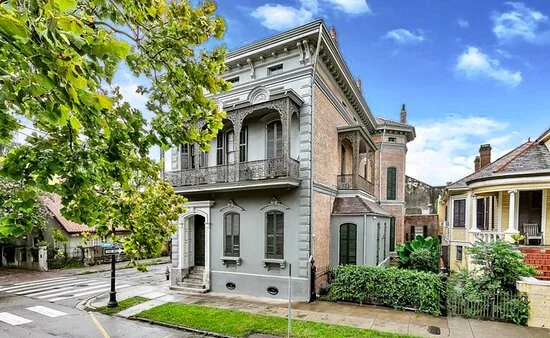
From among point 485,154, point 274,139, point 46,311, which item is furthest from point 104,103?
point 485,154

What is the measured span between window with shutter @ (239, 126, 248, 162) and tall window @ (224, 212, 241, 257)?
2728 millimetres

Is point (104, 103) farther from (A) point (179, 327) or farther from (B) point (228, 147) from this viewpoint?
(B) point (228, 147)

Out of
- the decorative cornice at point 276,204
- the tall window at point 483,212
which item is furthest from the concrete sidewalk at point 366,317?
the tall window at point 483,212

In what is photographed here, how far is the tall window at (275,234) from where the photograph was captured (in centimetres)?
1359

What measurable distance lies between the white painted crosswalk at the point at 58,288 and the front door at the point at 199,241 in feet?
14.9

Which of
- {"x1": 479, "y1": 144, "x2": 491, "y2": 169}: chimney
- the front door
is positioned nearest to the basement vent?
the front door

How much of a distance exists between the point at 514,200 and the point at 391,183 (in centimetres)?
1095

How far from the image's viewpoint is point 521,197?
16688 mm

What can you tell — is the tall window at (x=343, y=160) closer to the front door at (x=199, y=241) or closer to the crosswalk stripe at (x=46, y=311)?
the front door at (x=199, y=241)

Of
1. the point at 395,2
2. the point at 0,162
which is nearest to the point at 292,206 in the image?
the point at 395,2

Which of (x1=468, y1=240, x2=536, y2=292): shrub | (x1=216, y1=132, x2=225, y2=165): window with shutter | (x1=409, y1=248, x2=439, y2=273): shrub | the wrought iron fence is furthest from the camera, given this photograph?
(x1=409, y1=248, x2=439, y2=273): shrub

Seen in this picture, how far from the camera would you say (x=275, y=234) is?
539 inches

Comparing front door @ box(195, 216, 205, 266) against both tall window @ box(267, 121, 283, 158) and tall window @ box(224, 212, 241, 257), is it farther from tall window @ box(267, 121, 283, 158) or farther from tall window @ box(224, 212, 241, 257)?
tall window @ box(267, 121, 283, 158)

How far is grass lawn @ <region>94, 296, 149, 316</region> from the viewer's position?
487 inches
